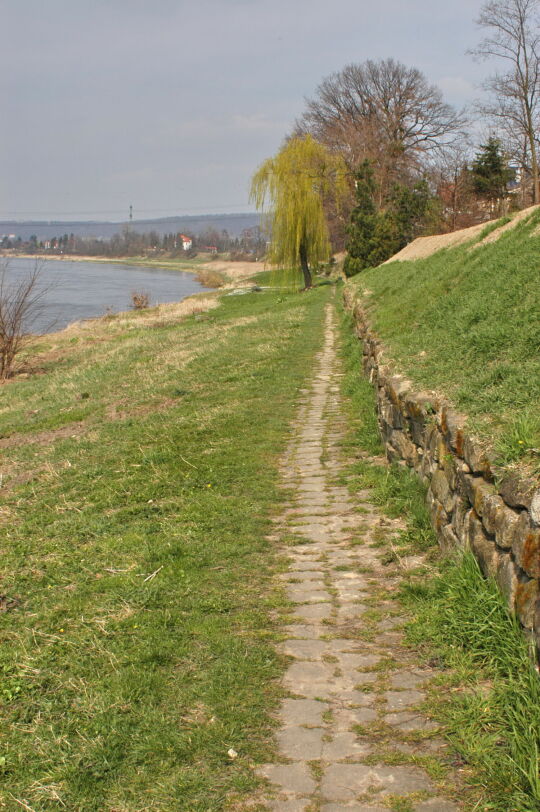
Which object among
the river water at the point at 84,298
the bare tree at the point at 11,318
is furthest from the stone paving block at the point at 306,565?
the river water at the point at 84,298

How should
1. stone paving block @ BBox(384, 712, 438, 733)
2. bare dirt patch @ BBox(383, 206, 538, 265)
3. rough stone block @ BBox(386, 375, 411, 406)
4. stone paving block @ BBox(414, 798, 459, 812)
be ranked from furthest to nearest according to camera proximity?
bare dirt patch @ BBox(383, 206, 538, 265) → rough stone block @ BBox(386, 375, 411, 406) → stone paving block @ BBox(384, 712, 438, 733) → stone paving block @ BBox(414, 798, 459, 812)

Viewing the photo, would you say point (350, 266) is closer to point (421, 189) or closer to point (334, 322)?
point (421, 189)

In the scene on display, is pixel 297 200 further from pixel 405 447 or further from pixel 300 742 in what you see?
pixel 300 742

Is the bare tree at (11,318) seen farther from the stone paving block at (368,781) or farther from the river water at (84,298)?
the stone paving block at (368,781)

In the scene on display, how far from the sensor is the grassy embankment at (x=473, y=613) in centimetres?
245

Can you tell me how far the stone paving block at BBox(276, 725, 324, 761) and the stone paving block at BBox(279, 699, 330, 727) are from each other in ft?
0.13

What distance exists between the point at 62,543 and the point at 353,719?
3017 mm

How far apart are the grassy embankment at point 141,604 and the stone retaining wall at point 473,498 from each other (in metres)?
1.17

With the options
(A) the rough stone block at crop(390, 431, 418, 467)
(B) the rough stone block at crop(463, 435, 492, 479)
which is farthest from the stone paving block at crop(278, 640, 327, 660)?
(A) the rough stone block at crop(390, 431, 418, 467)

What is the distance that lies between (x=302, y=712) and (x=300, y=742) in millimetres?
201

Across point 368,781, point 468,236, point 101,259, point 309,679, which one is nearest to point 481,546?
point 309,679

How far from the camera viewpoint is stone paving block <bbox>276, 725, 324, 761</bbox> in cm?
271

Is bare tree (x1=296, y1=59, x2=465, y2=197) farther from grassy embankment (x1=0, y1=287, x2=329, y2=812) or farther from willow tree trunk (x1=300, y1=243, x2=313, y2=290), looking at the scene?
grassy embankment (x1=0, y1=287, x2=329, y2=812)

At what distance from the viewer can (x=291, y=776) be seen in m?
2.60
